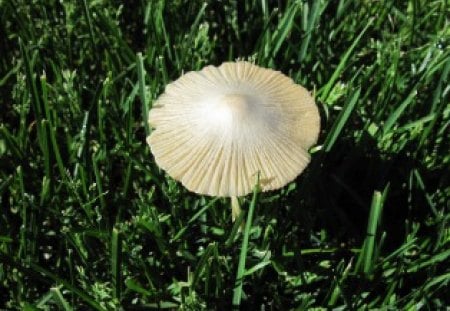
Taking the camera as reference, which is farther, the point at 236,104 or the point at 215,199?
the point at 215,199

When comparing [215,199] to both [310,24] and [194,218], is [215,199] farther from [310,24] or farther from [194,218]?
[310,24]

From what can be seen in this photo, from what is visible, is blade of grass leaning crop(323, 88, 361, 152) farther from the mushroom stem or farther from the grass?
the mushroom stem

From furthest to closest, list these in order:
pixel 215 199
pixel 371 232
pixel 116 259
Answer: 1. pixel 215 199
2. pixel 371 232
3. pixel 116 259

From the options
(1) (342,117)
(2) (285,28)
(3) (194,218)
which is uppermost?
(2) (285,28)

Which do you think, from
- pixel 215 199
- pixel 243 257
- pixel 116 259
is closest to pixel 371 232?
pixel 243 257

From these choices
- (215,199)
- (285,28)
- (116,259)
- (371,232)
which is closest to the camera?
(116,259)

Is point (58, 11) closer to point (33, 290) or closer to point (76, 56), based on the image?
point (76, 56)

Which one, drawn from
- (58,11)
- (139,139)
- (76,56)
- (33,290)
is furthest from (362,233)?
(58,11)
